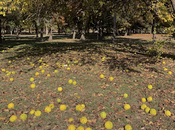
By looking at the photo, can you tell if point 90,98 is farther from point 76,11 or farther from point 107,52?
point 107,52

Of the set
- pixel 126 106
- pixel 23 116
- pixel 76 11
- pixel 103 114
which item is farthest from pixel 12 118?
pixel 76 11

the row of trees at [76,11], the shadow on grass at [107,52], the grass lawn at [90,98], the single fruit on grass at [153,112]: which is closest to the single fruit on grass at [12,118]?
the grass lawn at [90,98]

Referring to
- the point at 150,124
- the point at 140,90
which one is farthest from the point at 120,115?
the point at 140,90

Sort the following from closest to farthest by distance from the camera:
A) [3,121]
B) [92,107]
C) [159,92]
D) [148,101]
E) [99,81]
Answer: [3,121]
[92,107]
[148,101]
[159,92]
[99,81]

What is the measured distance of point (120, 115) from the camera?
3.49m

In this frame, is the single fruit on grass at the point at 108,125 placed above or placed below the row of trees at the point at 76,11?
below

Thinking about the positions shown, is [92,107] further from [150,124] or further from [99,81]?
[99,81]

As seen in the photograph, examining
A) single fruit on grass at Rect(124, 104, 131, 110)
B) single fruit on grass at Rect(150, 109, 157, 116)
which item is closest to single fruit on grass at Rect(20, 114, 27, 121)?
single fruit on grass at Rect(124, 104, 131, 110)

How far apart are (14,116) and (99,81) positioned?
10.7 ft

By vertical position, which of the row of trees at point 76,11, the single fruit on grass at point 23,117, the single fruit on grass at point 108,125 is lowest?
the single fruit on grass at point 108,125

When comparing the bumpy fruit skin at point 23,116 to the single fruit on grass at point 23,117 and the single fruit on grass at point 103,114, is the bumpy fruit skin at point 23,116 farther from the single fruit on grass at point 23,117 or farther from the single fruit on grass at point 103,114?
the single fruit on grass at point 103,114

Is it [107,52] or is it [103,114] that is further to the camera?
[107,52]

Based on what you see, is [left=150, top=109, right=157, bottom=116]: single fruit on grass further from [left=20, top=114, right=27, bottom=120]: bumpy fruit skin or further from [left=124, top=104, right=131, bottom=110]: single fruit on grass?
[left=20, top=114, right=27, bottom=120]: bumpy fruit skin

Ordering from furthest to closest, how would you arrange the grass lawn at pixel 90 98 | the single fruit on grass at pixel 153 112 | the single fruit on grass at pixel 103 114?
1. the single fruit on grass at pixel 153 112
2. the single fruit on grass at pixel 103 114
3. the grass lawn at pixel 90 98
